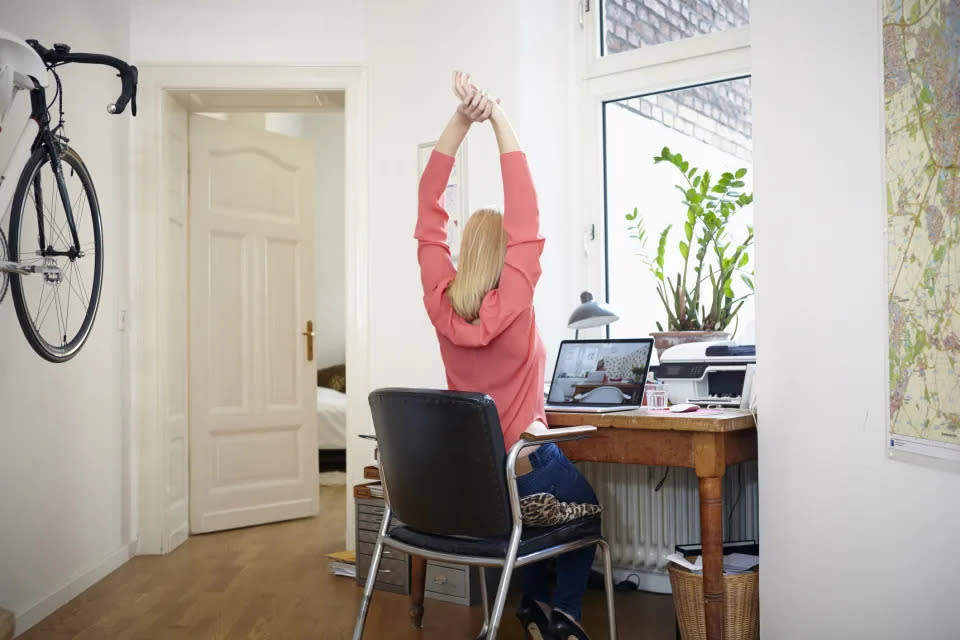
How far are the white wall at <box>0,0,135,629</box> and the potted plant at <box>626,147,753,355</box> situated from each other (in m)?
2.21

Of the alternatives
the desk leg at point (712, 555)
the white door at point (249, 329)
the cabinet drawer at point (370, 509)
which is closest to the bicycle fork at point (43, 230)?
the cabinet drawer at point (370, 509)

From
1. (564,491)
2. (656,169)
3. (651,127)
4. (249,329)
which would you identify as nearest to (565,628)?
(564,491)

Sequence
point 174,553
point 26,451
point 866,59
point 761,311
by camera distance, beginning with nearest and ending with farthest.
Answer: point 866,59
point 761,311
point 26,451
point 174,553

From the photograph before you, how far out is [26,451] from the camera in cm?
293

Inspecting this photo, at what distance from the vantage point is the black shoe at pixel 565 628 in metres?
2.16

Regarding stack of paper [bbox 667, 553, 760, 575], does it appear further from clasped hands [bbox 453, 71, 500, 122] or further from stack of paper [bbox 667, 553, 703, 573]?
clasped hands [bbox 453, 71, 500, 122]

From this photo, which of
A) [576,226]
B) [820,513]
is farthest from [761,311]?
[576,226]

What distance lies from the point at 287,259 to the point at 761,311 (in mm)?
3135

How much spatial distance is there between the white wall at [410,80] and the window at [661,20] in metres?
0.18

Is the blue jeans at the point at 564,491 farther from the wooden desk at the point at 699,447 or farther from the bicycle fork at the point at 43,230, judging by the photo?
the bicycle fork at the point at 43,230

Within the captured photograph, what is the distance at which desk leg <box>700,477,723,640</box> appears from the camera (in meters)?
2.25

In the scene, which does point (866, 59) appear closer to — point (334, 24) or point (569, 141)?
point (569, 141)

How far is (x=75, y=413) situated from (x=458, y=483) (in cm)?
207

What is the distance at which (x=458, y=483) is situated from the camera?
74.2 inches
